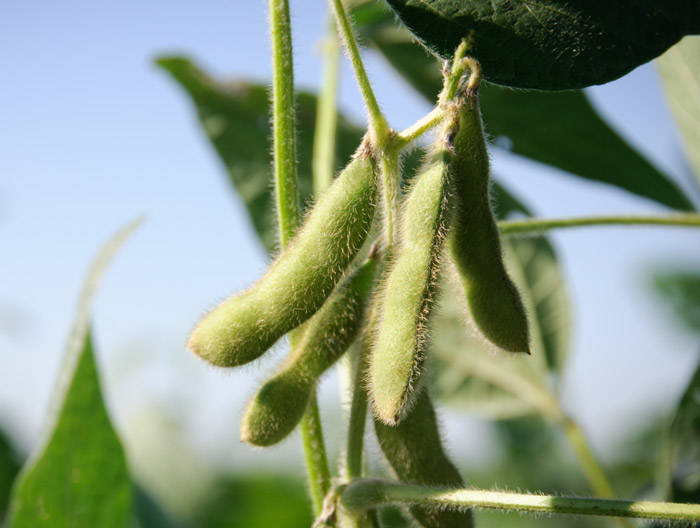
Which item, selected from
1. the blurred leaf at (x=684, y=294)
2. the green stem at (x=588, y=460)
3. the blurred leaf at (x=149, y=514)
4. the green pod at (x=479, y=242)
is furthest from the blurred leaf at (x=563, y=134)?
the blurred leaf at (x=684, y=294)

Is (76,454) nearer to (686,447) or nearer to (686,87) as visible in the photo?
(686,447)

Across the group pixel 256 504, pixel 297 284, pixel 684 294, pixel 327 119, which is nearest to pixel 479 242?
pixel 297 284

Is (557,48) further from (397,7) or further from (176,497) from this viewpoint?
(176,497)

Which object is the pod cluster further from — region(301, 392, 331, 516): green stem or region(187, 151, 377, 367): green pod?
region(301, 392, 331, 516): green stem

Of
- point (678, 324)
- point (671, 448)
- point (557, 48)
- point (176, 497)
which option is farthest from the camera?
point (678, 324)

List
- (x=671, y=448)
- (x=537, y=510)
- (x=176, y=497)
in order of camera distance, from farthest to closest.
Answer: (x=176, y=497) → (x=671, y=448) → (x=537, y=510)

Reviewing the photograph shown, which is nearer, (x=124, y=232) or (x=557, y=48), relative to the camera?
(x=557, y=48)

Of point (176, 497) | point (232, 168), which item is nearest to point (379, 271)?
point (232, 168)

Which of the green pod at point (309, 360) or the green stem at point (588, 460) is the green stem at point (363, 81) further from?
the green stem at point (588, 460)
